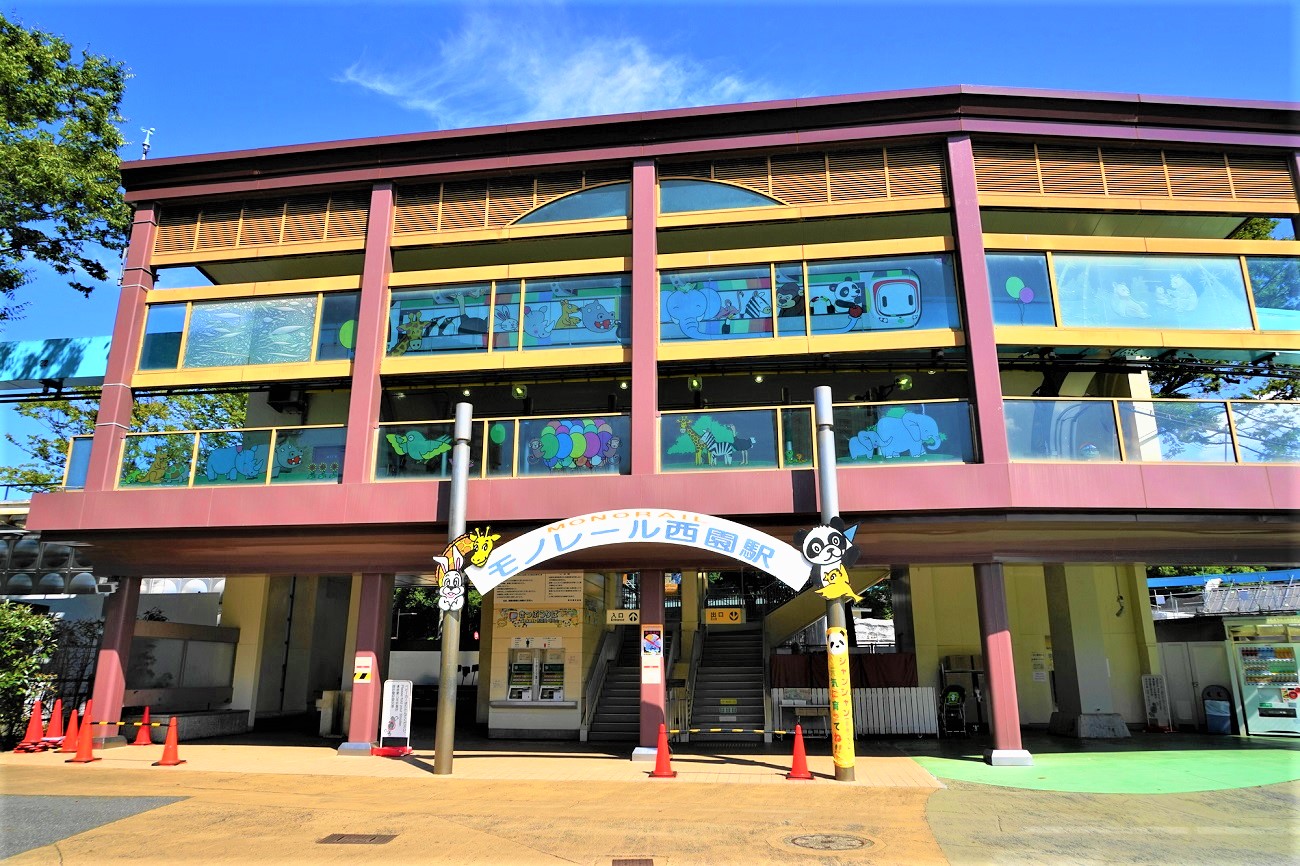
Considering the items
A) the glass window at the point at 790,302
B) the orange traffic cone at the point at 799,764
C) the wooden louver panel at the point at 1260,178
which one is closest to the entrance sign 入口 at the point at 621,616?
the orange traffic cone at the point at 799,764

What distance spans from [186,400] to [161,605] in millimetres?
14181

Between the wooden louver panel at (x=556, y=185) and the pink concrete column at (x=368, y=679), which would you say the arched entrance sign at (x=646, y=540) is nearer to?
the pink concrete column at (x=368, y=679)

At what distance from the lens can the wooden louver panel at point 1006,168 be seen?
15.3 m

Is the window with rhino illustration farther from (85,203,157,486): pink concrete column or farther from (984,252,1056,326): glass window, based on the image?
(984,252,1056,326): glass window

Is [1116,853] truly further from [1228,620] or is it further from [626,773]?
[1228,620]

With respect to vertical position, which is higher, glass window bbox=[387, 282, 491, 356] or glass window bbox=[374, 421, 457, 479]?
glass window bbox=[387, 282, 491, 356]

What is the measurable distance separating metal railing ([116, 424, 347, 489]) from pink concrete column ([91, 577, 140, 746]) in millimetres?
2364

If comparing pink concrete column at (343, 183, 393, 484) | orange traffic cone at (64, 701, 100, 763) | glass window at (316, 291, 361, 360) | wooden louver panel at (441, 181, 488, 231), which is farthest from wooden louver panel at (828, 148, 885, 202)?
orange traffic cone at (64, 701, 100, 763)

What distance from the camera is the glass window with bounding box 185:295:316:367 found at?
1641 cm

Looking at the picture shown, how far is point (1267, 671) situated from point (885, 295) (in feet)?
37.6

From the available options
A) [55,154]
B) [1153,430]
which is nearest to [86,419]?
[55,154]

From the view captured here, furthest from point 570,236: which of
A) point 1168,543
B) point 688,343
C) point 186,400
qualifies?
point 186,400

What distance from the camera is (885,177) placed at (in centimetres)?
1560

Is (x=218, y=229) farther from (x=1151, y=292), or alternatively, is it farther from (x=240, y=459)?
(x=1151, y=292)
